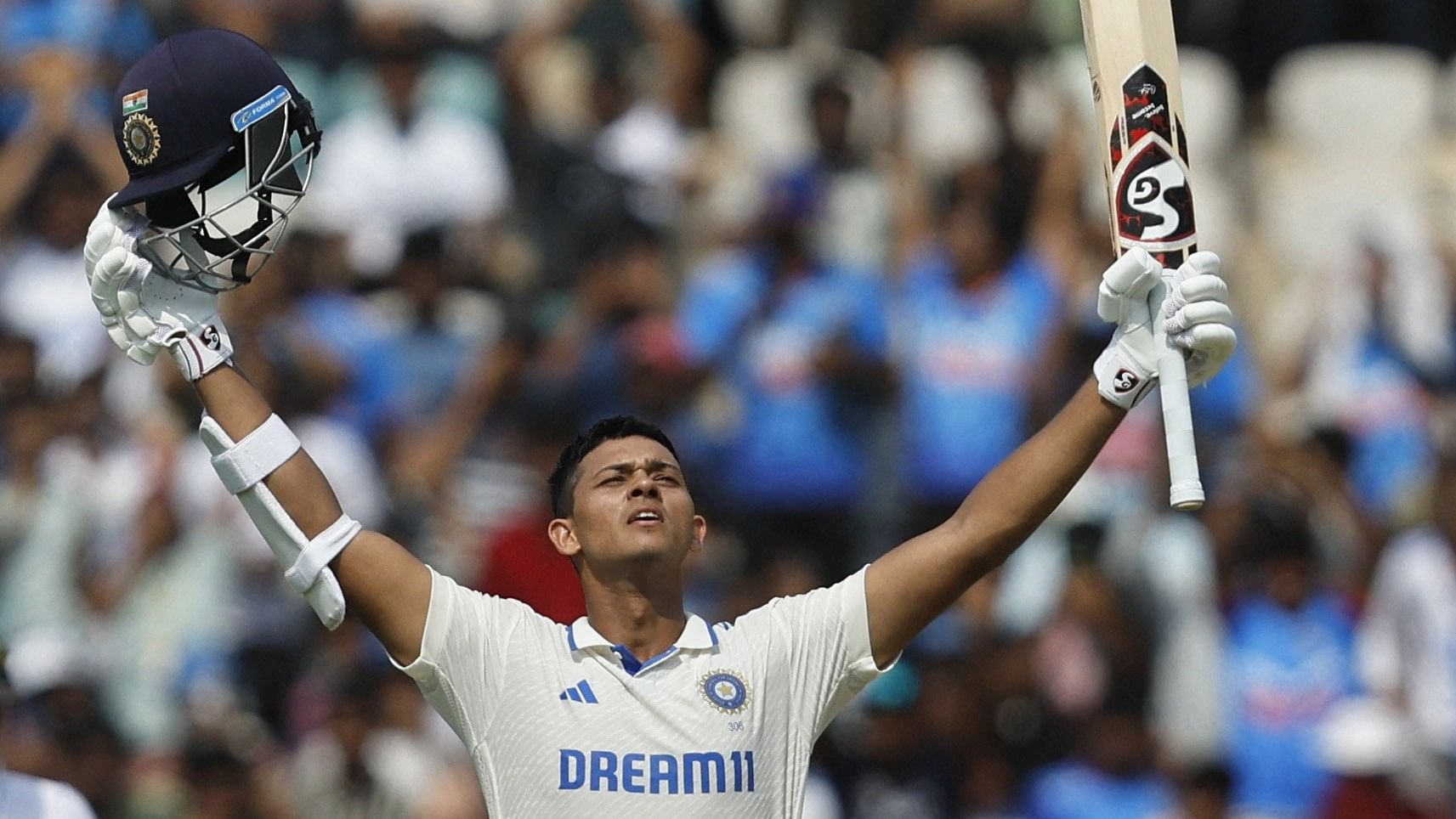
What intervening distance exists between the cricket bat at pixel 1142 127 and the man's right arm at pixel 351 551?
5.35 feet

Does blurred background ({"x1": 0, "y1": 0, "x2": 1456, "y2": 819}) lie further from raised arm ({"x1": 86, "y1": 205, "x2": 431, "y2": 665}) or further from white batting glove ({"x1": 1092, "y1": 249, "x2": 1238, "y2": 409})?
white batting glove ({"x1": 1092, "y1": 249, "x2": 1238, "y2": 409})

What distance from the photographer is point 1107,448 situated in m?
9.70

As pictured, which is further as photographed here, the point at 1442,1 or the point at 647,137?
the point at 1442,1

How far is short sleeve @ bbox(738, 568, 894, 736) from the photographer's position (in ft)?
16.6

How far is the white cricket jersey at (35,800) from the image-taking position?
19.1 feet

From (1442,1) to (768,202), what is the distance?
12.7ft

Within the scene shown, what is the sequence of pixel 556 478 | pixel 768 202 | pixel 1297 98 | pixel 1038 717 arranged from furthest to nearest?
pixel 1297 98
pixel 768 202
pixel 1038 717
pixel 556 478

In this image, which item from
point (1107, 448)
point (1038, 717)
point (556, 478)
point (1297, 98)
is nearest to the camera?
point (556, 478)

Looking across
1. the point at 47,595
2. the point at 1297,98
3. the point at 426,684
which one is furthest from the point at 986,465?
the point at 426,684

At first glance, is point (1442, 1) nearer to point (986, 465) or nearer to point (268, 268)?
point (986, 465)

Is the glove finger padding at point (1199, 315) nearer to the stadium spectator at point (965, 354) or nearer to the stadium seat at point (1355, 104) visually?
the stadium spectator at point (965, 354)

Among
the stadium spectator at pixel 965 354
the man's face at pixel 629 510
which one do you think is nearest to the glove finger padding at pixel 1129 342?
the man's face at pixel 629 510

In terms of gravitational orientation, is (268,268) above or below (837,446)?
above

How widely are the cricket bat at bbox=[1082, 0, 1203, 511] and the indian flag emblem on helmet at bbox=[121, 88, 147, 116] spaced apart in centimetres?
201
